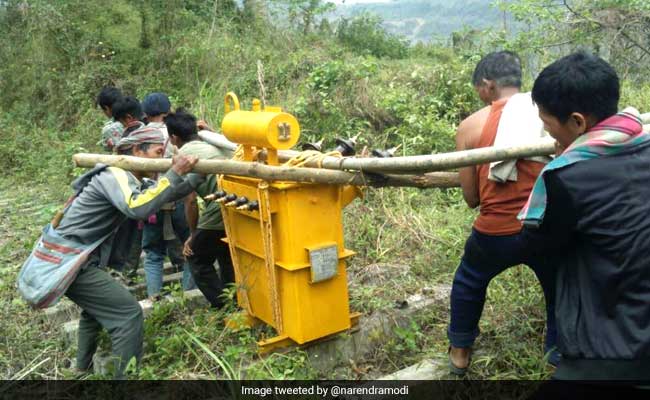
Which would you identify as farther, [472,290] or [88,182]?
[88,182]

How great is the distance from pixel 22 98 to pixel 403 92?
9135mm

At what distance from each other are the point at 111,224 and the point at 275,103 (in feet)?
19.6

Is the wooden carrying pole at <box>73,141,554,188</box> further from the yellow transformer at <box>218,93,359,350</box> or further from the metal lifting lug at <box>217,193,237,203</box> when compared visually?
the metal lifting lug at <box>217,193,237,203</box>

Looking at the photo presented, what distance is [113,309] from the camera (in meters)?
3.52

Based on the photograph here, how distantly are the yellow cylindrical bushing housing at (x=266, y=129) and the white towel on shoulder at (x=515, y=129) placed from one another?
1205 mm

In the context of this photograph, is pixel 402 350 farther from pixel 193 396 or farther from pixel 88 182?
pixel 88 182

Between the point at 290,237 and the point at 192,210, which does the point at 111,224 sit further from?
the point at 290,237

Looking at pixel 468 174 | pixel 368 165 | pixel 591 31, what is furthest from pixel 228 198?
pixel 591 31

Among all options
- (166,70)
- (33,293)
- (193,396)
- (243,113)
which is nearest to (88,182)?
(33,293)

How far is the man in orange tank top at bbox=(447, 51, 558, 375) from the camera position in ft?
9.24

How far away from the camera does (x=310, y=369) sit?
3.54 meters

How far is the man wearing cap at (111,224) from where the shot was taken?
3.36 meters

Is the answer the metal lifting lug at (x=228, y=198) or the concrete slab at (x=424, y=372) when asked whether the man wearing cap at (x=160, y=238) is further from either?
the concrete slab at (x=424, y=372)

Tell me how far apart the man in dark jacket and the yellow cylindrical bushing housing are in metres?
1.71
